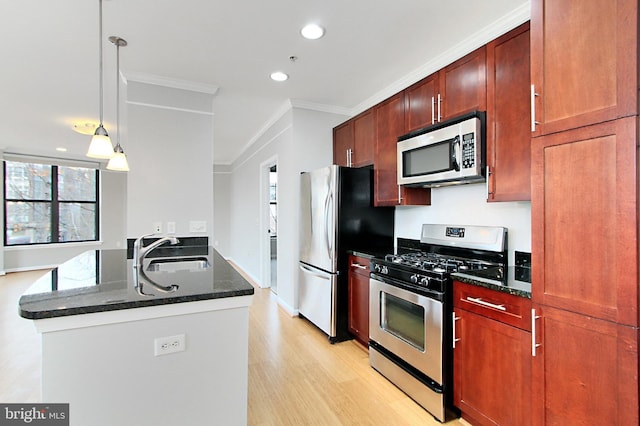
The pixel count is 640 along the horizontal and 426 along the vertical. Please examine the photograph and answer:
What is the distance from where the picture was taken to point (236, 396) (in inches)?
57.9

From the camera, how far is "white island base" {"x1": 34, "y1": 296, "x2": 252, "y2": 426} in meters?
1.19

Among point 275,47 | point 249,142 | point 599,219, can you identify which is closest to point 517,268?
point 599,219

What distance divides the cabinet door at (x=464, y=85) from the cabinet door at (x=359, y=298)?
1.44 meters

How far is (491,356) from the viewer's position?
1.73 meters

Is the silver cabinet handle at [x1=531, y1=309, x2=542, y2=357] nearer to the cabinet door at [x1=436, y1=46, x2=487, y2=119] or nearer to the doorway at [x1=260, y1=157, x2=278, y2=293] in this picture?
the cabinet door at [x1=436, y1=46, x2=487, y2=119]

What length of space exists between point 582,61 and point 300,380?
2.55 m

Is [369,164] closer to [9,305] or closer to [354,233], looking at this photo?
[354,233]

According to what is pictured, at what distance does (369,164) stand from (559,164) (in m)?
2.01

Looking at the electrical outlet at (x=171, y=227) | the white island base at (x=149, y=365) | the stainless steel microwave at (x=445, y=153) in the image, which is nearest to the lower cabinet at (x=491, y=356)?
the stainless steel microwave at (x=445, y=153)

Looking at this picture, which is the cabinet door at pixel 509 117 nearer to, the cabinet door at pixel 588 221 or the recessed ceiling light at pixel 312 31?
the cabinet door at pixel 588 221

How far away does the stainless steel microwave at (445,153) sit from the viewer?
2061 mm

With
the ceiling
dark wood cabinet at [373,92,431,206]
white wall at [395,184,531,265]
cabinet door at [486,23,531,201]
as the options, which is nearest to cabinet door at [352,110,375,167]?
dark wood cabinet at [373,92,431,206]

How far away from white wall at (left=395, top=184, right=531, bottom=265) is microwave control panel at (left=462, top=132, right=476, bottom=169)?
1.38 ft

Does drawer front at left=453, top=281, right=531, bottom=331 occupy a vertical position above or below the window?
below
